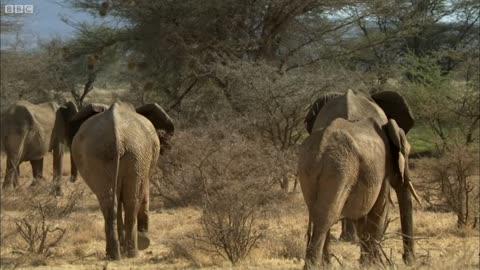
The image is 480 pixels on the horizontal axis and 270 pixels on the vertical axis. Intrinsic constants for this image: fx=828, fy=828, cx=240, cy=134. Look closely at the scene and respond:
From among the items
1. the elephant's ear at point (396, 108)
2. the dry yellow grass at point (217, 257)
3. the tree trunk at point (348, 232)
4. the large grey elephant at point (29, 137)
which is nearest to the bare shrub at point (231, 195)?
the dry yellow grass at point (217, 257)

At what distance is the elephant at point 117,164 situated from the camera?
9438 millimetres

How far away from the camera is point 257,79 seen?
58.0ft

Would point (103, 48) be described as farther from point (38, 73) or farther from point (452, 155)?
point (452, 155)

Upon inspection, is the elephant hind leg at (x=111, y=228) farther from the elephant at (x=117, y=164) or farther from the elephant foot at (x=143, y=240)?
the elephant foot at (x=143, y=240)

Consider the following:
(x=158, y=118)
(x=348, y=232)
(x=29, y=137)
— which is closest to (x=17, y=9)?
(x=29, y=137)

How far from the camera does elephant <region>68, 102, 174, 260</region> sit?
9.44m

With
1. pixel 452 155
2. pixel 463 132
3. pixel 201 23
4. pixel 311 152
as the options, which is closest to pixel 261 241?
pixel 311 152

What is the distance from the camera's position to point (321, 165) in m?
7.68

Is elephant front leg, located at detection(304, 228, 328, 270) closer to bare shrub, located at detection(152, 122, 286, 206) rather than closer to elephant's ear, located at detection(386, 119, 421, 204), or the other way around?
elephant's ear, located at detection(386, 119, 421, 204)

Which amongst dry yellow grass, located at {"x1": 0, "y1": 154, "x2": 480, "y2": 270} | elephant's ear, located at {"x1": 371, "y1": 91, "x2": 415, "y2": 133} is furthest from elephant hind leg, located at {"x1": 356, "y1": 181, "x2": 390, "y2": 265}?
elephant's ear, located at {"x1": 371, "y1": 91, "x2": 415, "y2": 133}

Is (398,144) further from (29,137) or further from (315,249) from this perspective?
(29,137)

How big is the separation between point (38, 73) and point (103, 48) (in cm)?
894

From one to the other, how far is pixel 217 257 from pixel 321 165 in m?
2.63

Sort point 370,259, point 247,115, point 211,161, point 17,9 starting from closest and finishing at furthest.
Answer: point 370,259 < point 211,161 < point 247,115 < point 17,9
